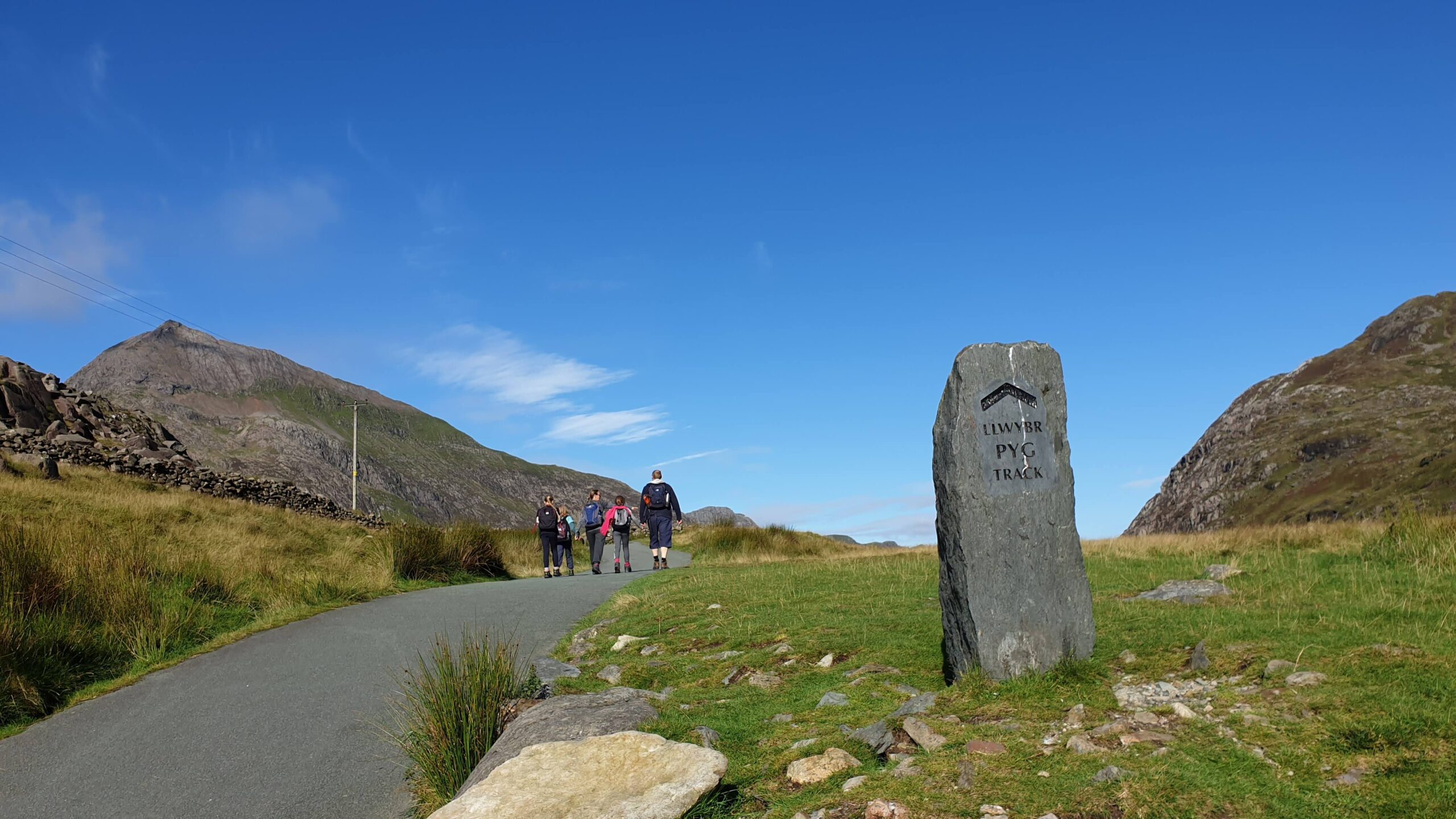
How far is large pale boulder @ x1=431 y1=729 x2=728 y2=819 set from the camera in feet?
16.5

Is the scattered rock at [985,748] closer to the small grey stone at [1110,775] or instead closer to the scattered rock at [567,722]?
the small grey stone at [1110,775]

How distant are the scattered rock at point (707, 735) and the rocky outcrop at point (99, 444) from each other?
78.3 ft

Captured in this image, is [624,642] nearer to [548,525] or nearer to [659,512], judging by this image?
[659,512]

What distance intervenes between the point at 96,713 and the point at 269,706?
1730 mm

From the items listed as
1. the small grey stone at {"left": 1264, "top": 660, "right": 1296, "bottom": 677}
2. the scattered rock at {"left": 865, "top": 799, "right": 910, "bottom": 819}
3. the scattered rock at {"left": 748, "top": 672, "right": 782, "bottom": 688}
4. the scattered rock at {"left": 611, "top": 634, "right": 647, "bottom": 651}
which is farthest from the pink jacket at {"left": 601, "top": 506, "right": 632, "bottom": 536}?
the scattered rock at {"left": 865, "top": 799, "right": 910, "bottom": 819}

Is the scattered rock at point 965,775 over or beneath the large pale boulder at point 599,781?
beneath

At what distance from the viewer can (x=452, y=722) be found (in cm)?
668

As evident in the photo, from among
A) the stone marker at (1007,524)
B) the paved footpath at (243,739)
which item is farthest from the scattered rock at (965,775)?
the paved footpath at (243,739)

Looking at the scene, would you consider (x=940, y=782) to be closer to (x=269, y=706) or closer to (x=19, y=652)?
(x=269, y=706)

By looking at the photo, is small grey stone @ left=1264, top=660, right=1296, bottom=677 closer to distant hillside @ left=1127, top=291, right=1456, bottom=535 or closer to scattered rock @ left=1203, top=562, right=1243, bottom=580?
scattered rock @ left=1203, top=562, right=1243, bottom=580

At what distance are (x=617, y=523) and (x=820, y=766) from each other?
1703 centimetres

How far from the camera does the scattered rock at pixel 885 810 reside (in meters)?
4.97

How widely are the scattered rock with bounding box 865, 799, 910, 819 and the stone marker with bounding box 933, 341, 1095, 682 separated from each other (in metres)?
2.31

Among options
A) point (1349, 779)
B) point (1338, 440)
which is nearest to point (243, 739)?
point (1349, 779)
